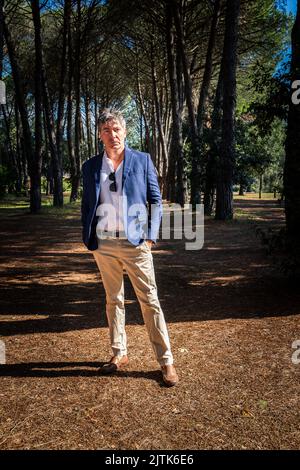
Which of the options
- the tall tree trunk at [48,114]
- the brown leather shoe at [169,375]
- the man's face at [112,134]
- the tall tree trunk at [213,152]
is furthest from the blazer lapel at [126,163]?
the tall tree trunk at [48,114]

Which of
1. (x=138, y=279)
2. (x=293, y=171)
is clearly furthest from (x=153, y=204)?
(x=293, y=171)

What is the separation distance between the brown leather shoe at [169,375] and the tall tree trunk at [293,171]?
2.97 metres

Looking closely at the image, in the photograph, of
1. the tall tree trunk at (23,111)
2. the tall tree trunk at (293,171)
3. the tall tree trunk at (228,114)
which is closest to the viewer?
the tall tree trunk at (293,171)

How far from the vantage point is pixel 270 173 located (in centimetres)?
5203

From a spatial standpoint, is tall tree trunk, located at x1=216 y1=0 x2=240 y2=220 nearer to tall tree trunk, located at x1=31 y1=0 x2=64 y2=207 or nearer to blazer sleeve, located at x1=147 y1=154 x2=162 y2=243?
tall tree trunk, located at x1=31 y1=0 x2=64 y2=207

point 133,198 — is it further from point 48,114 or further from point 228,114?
point 48,114

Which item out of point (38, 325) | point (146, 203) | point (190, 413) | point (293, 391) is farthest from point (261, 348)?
point (38, 325)

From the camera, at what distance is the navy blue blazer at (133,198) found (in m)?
3.32

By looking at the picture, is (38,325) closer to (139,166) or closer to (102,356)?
(102,356)

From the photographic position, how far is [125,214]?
3.31 metres

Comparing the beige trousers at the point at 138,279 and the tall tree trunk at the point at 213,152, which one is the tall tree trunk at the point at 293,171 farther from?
the tall tree trunk at the point at 213,152

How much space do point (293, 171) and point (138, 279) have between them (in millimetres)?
3410

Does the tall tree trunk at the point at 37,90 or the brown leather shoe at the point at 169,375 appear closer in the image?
the brown leather shoe at the point at 169,375

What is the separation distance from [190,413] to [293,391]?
0.94 metres
